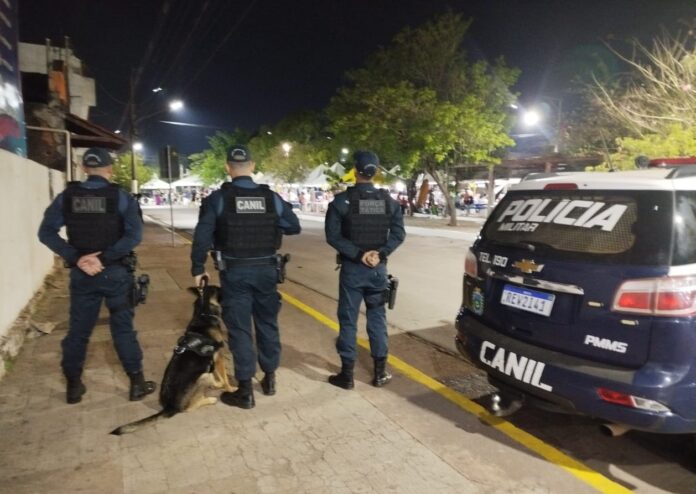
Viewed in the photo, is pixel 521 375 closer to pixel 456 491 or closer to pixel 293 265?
pixel 456 491

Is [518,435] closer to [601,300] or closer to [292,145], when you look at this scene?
[601,300]

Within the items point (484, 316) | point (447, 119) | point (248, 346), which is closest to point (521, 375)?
point (484, 316)

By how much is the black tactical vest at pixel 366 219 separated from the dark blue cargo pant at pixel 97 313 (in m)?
1.65

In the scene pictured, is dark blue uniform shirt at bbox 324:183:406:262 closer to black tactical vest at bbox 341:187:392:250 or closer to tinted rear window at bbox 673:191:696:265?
black tactical vest at bbox 341:187:392:250

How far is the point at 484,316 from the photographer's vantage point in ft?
11.0

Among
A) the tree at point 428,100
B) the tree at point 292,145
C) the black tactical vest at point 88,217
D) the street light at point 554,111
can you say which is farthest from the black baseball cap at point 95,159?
the tree at point 292,145

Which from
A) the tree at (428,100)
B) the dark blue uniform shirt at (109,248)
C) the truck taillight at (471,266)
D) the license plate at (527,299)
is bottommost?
the license plate at (527,299)

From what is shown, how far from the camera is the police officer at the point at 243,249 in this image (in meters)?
3.55

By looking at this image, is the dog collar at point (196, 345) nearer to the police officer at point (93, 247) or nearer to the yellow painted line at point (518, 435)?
the police officer at point (93, 247)

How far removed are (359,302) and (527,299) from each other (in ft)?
4.63

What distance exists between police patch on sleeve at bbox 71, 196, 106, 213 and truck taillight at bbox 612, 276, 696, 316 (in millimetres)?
3283

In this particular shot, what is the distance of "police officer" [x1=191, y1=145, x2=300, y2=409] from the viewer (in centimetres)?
355

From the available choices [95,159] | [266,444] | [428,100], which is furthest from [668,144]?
[95,159]

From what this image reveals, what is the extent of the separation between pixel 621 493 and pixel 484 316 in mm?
1200
